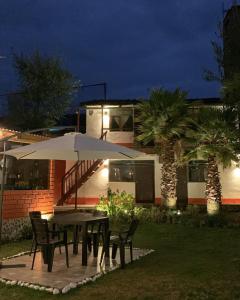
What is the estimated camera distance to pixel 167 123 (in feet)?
50.7

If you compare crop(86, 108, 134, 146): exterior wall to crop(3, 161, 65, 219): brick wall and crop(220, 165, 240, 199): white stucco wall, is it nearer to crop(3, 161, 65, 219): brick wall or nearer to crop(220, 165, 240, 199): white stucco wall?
crop(220, 165, 240, 199): white stucco wall

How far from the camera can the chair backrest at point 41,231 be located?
7.04 meters

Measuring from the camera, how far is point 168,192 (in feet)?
50.9

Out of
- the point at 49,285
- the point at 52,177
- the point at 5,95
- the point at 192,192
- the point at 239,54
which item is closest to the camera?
the point at 49,285

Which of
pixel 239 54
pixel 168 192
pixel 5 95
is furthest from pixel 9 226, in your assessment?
pixel 5 95

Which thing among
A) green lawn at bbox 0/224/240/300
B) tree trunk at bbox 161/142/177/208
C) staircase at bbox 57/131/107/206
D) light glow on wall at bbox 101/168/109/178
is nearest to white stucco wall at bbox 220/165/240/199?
tree trunk at bbox 161/142/177/208

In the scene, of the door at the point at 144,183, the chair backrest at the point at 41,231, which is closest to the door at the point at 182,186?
the door at the point at 144,183

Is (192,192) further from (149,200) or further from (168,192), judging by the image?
(168,192)

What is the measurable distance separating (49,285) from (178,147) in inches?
458

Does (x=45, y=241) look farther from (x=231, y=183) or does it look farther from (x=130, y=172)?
(x=231, y=183)

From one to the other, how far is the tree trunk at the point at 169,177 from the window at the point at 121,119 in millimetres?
5119

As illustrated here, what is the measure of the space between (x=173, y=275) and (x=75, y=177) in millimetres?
12077

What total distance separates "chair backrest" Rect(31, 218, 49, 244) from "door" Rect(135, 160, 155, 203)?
43.1ft

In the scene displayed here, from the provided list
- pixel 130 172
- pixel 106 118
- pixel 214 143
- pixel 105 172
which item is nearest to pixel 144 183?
pixel 130 172
